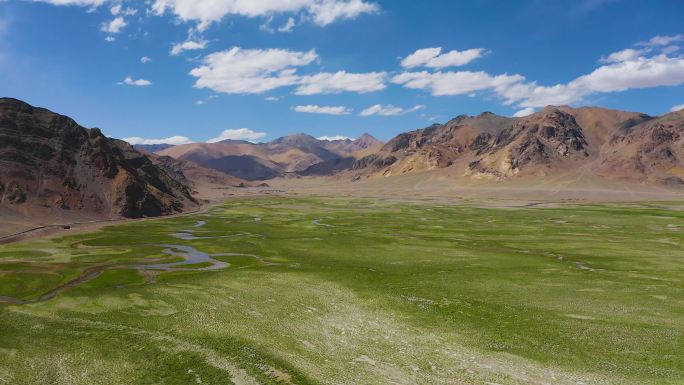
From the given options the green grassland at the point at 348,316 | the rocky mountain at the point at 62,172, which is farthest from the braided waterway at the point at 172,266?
the rocky mountain at the point at 62,172

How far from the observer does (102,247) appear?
90.5 meters

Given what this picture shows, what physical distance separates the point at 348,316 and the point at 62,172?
523 ft

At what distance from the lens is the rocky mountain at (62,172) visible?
489 ft

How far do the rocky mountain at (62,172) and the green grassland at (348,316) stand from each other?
230ft

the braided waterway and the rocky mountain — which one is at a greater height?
the rocky mountain

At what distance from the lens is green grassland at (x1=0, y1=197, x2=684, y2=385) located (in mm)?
32281

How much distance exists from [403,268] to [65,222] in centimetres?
11602

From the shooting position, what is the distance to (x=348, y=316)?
147 feet

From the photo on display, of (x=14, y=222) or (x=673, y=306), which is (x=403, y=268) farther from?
(x=14, y=222)

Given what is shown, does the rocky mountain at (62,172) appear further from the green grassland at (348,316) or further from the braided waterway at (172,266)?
the braided waterway at (172,266)

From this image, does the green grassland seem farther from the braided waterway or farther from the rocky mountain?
the rocky mountain

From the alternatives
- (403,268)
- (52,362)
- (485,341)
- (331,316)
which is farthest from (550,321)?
(52,362)

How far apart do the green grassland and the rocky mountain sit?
70055 mm

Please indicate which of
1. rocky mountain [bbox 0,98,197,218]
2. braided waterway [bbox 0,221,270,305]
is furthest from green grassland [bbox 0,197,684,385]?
rocky mountain [bbox 0,98,197,218]
